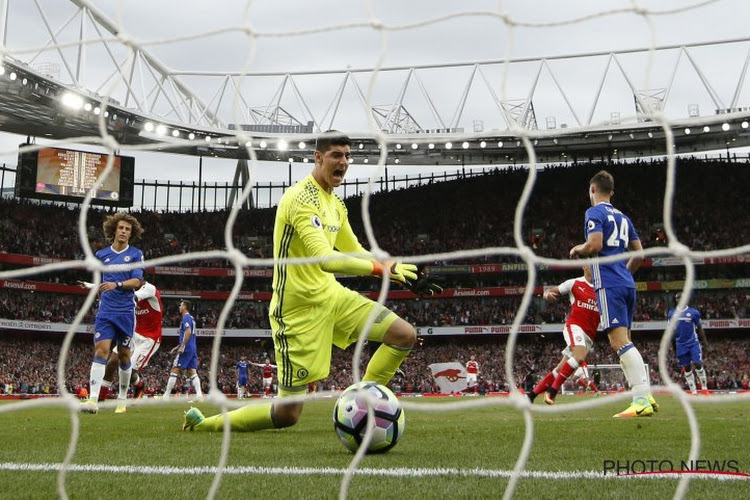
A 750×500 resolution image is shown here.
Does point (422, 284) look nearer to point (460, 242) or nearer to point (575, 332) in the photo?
point (575, 332)

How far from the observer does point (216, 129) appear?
30.7m

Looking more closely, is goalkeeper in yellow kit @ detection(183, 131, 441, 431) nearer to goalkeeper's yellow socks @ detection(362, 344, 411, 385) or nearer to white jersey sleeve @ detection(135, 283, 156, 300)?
goalkeeper's yellow socks @ detection(362, 344, 411, 385)

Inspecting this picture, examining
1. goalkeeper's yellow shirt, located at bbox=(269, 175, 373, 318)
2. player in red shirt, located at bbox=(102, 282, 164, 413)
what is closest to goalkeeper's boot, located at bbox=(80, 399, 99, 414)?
goalkeeper's yellow shirt, located at bbox=(269, 175, 373, 318)

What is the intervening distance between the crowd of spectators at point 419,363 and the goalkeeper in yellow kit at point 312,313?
23.8 m

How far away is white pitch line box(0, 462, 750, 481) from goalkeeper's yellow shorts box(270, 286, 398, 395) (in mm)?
1129

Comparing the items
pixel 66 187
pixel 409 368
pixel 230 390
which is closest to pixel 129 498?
pixel 230 390

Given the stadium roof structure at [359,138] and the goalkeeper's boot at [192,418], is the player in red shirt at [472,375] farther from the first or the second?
the goalkeeper's boot at [192,418]

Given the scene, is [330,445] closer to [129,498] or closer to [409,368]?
[129,498]

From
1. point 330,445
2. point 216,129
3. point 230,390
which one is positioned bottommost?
point 230,390

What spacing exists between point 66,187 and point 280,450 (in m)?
31.8

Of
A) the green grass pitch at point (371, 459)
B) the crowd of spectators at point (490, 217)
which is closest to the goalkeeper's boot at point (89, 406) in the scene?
the green grass pitch at point (371, 459)

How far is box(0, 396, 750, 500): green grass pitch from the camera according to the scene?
2.80 metres

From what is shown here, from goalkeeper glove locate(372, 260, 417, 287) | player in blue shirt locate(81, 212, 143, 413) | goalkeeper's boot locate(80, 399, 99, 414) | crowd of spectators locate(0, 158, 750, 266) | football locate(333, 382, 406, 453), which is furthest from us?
crowd of spectators locate(0, 158, 750, 266)

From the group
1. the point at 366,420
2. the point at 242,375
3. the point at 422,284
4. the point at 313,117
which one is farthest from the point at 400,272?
the point at 313,117
